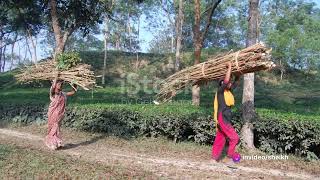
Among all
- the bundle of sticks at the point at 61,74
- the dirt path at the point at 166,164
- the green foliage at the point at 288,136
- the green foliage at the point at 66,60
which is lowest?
the dirt path at the point at 166,164

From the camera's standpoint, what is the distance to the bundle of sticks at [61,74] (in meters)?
9.47

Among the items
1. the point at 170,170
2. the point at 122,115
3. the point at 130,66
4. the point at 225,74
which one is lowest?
the point at 170,170

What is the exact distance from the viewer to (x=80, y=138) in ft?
39.1

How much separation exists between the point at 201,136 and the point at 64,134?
4557mm

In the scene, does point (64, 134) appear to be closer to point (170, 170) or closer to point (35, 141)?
point (35, 141)

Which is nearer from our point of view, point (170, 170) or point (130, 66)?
point (170, 170)

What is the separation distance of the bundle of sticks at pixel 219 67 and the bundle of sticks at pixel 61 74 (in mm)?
1679

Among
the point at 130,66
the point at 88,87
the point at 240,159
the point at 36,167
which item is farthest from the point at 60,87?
the point at 130,66

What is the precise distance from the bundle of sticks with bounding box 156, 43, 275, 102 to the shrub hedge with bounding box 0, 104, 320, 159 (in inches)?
55.6

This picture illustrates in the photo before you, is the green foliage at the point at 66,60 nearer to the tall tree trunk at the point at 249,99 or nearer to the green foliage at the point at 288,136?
the tall tree trunk at the point at 249,99

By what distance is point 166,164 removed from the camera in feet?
27.6

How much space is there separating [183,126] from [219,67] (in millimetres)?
2821

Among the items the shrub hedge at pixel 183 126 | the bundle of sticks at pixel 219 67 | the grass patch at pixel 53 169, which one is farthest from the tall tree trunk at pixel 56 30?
the grass patch at pixel 53 169

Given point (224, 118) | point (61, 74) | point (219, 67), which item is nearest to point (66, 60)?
point (61, 74)
